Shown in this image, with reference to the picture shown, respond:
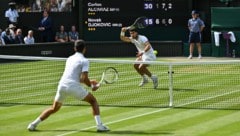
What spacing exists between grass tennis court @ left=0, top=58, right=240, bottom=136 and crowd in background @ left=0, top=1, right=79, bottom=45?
5.03 meters

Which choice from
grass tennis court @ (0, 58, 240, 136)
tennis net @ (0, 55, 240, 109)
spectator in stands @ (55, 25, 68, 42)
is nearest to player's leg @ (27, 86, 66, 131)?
grass tennis court @ (0, 58, 240, 136)

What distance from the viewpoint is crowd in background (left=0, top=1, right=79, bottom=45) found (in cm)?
2883

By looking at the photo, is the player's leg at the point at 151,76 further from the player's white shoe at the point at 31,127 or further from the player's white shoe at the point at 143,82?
the player's white shoe at the point at 31,127

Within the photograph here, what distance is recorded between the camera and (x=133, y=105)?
52.7ft

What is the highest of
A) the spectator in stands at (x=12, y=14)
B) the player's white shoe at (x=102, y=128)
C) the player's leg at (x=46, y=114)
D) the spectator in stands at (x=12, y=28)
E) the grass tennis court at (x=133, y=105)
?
the spectator in stands at (x=12, y=14)

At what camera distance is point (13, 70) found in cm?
2280

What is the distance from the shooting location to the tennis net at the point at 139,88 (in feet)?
53.4

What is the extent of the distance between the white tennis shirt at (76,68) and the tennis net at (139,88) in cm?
386

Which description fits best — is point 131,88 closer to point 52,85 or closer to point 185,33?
point 52,85

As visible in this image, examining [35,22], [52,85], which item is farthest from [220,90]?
[35,22]

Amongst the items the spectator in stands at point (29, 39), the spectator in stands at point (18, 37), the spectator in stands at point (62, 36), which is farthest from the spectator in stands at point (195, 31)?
the spectator in stands at point (18, 37)

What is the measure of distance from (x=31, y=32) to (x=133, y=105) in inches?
544

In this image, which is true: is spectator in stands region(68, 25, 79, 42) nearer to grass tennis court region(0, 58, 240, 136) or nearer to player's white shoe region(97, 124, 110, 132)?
grass tennis court region(0, 58, 240, 136)

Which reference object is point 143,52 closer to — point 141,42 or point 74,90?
point 141,42
